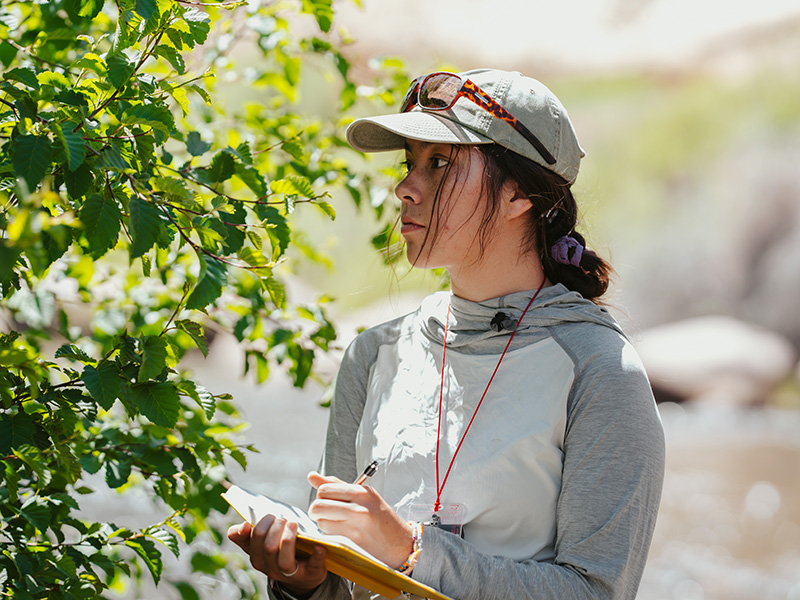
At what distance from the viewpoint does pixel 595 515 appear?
3.86 ft

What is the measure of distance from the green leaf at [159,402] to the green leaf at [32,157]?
0.30m

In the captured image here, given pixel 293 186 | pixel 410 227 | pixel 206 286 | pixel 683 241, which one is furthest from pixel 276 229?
pixel 683 241

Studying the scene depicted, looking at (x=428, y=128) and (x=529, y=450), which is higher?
(x=428, y=128)

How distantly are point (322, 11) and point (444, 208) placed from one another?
0.48 metres

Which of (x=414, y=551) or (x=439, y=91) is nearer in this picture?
(x=414, y=551)

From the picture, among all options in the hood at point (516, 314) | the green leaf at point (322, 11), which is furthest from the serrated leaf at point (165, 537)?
the green leaf at point (322, 11)

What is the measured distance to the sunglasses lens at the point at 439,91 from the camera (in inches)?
54.2

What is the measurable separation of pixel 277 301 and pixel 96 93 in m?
0.39

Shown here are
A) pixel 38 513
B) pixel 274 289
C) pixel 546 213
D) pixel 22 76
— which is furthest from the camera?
pixel 546 213

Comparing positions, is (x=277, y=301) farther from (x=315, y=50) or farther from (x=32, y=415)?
(x=315, y=50)

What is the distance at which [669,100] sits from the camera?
1358 cm

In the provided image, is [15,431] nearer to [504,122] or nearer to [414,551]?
[414,551]

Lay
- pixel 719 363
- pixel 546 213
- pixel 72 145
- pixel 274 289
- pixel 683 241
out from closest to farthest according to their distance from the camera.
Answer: pixel 72 145, pixel 274 289, pixel 546 213, pixel 719 363, pixel 683 241

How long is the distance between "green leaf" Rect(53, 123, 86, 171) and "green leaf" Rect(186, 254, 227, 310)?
0.17m
